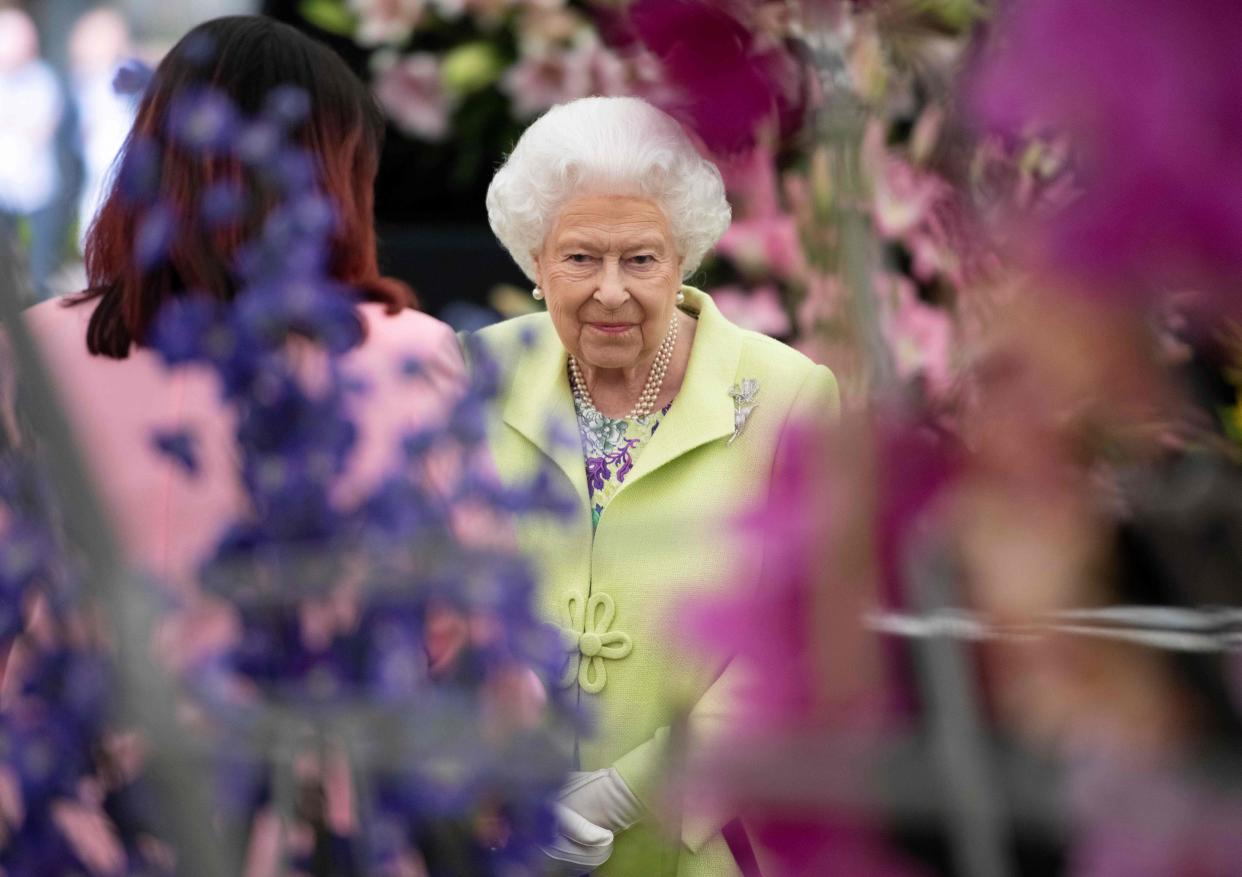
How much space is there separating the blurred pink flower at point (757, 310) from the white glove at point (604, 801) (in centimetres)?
114

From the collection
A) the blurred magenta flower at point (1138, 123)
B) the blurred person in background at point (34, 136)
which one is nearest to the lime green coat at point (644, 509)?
the blurred person in background at point (34, 136)

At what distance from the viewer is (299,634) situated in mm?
736

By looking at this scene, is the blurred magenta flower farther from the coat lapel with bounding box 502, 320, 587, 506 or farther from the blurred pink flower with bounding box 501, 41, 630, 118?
the blurred pink flower with bounding box 501, 41, 630, 118

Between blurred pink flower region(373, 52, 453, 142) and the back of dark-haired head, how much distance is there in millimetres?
1719

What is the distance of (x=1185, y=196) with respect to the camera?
353mm

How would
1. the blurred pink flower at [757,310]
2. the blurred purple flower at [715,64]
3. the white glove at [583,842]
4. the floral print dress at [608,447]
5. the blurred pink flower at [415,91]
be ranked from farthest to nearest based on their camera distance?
the blurred pink flower at [415,91], the blurred pink flower at [757,310], the floral print dress at [608,447], the white glove at [583,842], the blurred purple flower at [715,64]

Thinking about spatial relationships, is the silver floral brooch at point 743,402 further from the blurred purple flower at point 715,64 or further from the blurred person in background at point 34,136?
the blurred purple flower at point 715,64

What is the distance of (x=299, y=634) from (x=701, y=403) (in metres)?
1.56

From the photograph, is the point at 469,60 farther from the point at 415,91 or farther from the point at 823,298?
the point at 823,298

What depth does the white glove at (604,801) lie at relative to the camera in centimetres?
204

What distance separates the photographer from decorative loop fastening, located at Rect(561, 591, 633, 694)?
6.98 feet

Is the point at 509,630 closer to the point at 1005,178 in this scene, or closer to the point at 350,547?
the point at 350,547

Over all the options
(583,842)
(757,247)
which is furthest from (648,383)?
(583,842)

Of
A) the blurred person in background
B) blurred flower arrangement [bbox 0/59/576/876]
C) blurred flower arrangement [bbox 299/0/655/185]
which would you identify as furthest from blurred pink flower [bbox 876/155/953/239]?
blurred flower arrangement [bbox 299/0/655/185]
